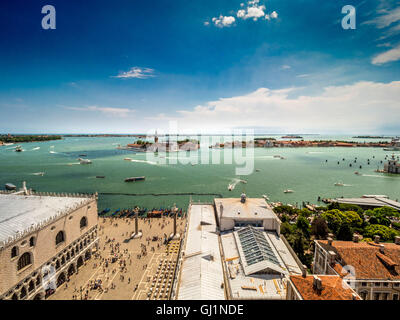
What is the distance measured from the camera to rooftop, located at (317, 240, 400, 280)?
17.3 metres

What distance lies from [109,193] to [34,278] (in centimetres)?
3737

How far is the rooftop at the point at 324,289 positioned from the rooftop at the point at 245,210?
10.3 m

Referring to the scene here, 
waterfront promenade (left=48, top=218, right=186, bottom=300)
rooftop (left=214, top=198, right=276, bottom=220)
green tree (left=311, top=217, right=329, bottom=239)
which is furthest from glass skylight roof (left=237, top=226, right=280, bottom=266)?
green tree (left=311, top=217, right=329, bottom=239)

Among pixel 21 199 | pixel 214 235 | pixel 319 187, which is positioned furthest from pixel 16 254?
pixel 319 187

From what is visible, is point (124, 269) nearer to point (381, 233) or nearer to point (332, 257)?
point (332, 257)

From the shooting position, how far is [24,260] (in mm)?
18625

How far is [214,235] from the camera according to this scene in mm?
24531

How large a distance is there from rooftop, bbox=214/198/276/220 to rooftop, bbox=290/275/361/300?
33.8 feet

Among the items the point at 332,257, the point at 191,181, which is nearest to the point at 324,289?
the point at 332,257

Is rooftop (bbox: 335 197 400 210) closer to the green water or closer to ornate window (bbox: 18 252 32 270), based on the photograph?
the green water

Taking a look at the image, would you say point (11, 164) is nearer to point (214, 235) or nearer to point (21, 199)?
point (21, 199)

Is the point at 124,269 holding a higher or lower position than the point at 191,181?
lower

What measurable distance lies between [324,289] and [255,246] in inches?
274
